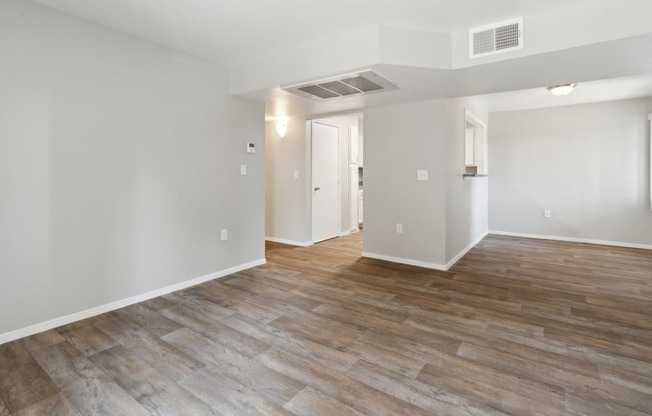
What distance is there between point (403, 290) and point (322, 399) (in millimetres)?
1775

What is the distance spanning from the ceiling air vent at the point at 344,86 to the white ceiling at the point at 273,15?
0.41m

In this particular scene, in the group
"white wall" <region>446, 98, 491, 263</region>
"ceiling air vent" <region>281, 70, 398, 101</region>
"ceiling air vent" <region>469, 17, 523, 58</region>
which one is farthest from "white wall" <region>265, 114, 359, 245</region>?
"ceiling air vent" <region>469, 17, 523, 58</region>

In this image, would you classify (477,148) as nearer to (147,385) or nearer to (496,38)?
(496,38)

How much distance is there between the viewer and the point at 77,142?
2486mm

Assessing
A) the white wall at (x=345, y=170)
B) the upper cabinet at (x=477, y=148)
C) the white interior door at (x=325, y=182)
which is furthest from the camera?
the white wall at (x=345, y=170)

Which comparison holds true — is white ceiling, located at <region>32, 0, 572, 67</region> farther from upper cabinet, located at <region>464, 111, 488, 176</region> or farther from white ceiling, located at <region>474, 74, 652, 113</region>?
upper cabinet, located at <region>464, 111, 488, 176</region>

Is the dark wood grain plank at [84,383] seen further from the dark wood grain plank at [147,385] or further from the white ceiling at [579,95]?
the white ceiling at [579,95]

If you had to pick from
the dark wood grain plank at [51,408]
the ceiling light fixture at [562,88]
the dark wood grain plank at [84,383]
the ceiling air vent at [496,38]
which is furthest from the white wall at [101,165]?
the ceiling light fixture at [562,88]

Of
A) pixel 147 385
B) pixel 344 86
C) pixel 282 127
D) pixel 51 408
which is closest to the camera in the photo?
pixel 51 408

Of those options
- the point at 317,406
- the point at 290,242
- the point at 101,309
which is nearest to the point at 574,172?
the point at 290,242

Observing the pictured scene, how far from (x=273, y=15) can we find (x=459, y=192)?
10.7 ft

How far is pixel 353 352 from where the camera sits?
2.06 m

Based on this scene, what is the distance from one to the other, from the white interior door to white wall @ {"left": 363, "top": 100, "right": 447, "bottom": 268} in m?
1.18

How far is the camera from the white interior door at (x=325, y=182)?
5426 millimetres
